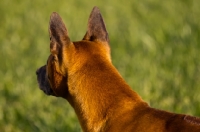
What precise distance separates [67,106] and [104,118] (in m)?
3.38

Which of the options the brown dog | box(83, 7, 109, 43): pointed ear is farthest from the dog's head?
box(83, 7, 109, 43): pointed ear

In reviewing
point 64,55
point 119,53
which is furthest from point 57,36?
point 119,53

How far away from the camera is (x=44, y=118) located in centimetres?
723

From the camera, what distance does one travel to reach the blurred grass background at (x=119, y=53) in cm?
749

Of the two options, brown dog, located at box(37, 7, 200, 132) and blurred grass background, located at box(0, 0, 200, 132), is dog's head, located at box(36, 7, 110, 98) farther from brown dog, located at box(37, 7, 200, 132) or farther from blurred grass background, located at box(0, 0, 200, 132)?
blurred grass background, located at box(0, 0, 200, 132)

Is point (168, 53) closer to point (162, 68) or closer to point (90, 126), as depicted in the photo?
point (162, 68)

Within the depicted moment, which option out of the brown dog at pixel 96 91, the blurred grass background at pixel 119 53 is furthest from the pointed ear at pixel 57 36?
the blurred grass background at pixel 119 53

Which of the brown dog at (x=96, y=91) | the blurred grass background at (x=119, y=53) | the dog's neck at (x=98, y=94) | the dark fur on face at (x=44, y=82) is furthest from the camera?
the blurred grass background at (x=119, y=53)

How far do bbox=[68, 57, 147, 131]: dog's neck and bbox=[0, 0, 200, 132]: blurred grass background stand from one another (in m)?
2.17

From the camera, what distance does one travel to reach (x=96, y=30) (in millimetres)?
5297

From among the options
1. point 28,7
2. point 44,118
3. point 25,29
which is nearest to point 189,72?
point 44,118

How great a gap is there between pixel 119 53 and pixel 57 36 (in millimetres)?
5604

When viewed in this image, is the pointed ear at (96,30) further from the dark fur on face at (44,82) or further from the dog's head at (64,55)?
the dark fur on face at (44,82)

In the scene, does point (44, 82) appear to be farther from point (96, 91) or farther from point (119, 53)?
point (119, 53)
